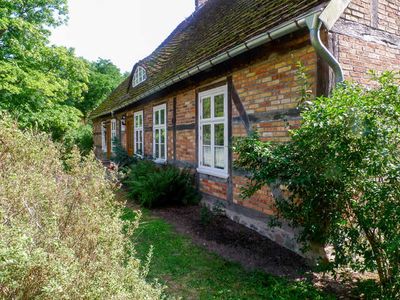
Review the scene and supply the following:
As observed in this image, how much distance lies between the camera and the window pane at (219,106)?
6.08m

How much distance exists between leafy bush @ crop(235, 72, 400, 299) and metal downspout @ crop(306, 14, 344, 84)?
57cm

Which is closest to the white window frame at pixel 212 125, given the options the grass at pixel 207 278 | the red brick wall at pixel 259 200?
the red brick wall at pixel 259 200

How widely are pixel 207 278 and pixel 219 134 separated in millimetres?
3203

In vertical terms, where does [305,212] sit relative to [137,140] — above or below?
below

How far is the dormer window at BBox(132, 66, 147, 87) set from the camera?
1198cm

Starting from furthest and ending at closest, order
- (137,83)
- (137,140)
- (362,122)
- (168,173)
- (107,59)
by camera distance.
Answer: (107,59) → (137,83) → (137,140) → (168,173) → (362,122)

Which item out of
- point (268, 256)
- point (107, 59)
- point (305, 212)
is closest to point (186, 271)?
point (268, 256)

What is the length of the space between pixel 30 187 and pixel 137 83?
1099cm

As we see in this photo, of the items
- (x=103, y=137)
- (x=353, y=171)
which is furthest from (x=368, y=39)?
(x=103, y=137)

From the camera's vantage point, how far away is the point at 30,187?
2.32 m

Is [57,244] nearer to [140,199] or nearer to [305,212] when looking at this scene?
[305,212]

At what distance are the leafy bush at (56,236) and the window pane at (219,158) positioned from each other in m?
3.05

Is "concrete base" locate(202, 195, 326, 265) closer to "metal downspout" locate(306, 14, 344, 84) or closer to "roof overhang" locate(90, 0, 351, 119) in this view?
"metal downspout" locate(306, 14, 344, 84)

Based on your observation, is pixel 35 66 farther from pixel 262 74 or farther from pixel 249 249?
pixel 249 249
